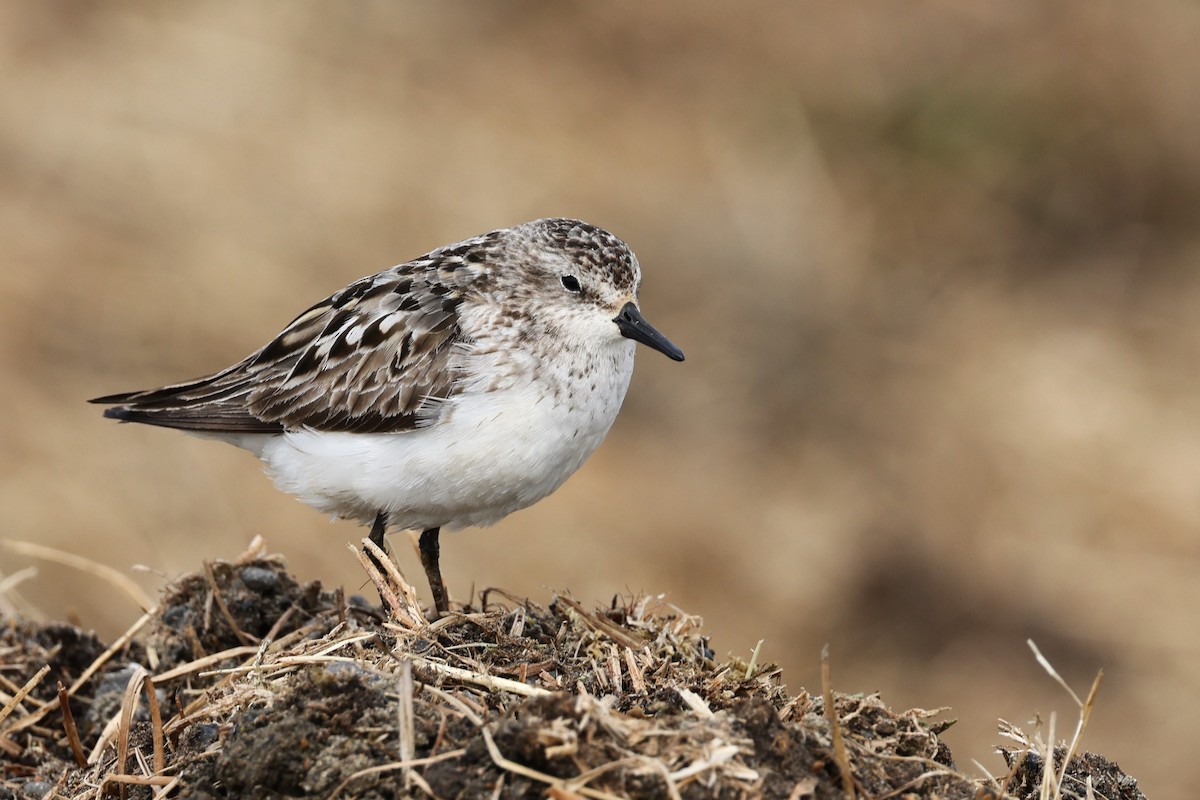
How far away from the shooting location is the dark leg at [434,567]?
6.24m

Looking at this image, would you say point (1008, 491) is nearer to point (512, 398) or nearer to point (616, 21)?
point (616, 21)

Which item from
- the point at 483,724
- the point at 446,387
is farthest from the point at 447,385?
the point at 483,724

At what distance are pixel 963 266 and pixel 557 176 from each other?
14.8 feet

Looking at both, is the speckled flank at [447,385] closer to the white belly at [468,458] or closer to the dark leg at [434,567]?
the white belly at [468,458]

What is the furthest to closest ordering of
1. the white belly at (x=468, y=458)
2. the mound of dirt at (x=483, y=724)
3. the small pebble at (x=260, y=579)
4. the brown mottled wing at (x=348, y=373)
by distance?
1. the brown mottled wing at (x=348, y=373)
2. the small pebble at (x=260, y=579)
3. the white belly at (x=468, y=458)
4. the mound of dirt at (x=483, y=724)

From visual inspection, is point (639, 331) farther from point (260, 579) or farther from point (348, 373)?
point (260, 579)

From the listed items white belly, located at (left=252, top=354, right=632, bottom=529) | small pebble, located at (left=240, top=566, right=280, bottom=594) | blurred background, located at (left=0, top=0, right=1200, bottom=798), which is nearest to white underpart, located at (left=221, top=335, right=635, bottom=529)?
white belly, located at (left=252, top=354, right=632, bottom=529)

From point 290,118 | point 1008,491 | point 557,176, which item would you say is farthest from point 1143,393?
point 290,118

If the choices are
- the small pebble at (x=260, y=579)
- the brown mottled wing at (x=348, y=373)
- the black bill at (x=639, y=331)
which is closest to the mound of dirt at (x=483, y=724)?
the small pebble at (x=260, y=579)

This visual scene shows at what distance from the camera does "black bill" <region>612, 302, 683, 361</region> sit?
6.31 meters

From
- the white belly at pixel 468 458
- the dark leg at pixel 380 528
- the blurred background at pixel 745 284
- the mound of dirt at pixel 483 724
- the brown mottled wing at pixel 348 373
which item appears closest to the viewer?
the mound of dirt at pixel 483 724

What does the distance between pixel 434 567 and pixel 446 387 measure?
95 centimetres

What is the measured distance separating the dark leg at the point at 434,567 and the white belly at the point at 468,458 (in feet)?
0.66

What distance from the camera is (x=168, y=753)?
15.7 feet
